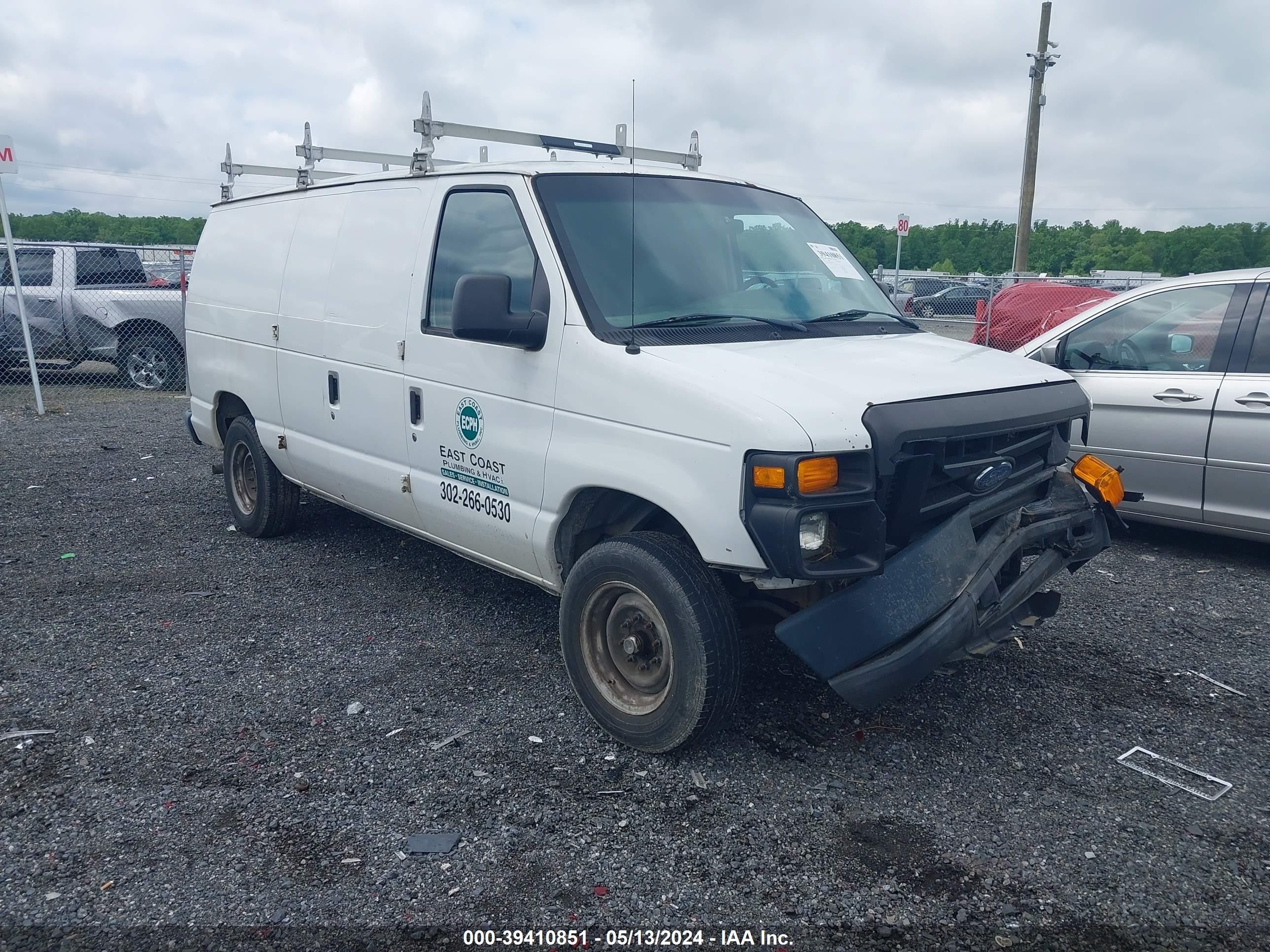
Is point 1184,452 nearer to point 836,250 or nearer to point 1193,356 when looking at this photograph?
point 1193,356

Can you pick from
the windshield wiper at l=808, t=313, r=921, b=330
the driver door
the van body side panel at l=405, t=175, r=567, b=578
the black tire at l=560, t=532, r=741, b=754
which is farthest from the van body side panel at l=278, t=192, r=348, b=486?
the driver door

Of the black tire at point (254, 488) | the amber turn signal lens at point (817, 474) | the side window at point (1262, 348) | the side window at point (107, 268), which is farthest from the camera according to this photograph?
the side window at point (107, 268)

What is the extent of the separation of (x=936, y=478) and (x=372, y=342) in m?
2.80

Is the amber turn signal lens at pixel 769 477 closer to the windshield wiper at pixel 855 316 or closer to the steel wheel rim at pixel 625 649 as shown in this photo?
the steel wheel rim at pixel 625 649

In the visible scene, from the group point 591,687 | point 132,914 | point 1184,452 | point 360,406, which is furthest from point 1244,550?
point 132,914

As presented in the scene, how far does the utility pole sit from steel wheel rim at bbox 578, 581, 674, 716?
2020cm

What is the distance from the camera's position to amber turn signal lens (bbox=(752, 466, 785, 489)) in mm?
3105

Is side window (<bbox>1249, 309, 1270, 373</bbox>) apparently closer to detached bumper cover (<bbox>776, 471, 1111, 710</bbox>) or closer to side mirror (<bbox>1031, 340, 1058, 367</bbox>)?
side mirror (<bbox>1031, 340, 1058, 367</bbox>)

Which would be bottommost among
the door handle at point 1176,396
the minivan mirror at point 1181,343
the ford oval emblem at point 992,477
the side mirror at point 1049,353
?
the ford oval emblem at point 992,477

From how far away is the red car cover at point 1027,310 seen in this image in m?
11.8

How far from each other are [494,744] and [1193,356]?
4768mm

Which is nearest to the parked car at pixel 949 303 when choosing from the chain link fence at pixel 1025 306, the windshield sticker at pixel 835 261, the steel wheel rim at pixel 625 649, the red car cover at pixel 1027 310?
the chain link fence at pixel 1025 306

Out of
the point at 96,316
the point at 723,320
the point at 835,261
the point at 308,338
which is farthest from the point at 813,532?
the point at 96,316

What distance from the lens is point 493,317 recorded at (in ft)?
12.5
